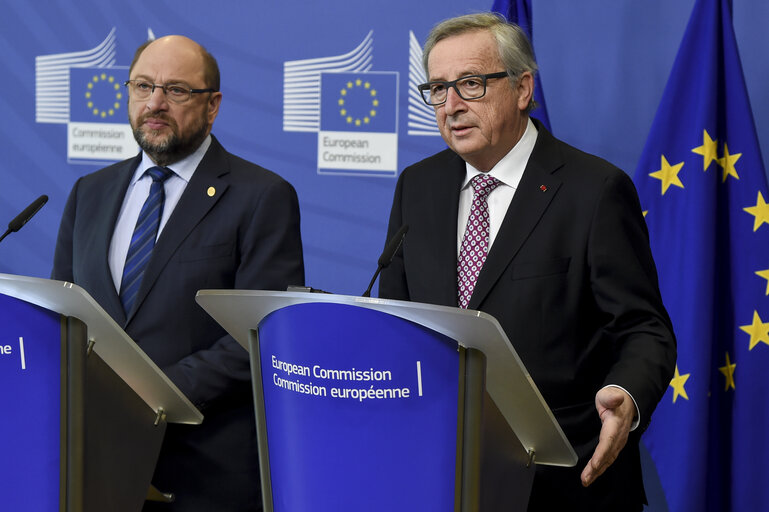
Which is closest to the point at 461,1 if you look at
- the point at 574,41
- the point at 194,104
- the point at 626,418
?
the point at 574,41

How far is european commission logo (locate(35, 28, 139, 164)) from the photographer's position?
14.1ft

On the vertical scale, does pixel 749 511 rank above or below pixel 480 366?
below

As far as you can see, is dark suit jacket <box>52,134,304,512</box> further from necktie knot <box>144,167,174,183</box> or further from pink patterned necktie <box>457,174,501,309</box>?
pink patterned necktie <box>457,174,501,309</box>

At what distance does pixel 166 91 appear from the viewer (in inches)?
Result: 104

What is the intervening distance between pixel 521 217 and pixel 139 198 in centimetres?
113

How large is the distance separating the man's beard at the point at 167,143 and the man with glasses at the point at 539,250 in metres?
0.73

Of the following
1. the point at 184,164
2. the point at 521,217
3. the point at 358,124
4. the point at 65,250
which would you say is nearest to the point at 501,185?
the point at 521,217

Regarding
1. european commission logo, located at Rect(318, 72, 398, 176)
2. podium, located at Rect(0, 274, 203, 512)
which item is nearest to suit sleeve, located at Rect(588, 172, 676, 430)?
podium, located at Rect(0, 274, 203, 512)

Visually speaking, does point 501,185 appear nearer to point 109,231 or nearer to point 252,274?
point 252,274

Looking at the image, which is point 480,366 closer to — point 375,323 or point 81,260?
point 375,323

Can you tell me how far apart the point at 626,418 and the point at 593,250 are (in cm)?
49

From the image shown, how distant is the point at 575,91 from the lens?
3.68 metres

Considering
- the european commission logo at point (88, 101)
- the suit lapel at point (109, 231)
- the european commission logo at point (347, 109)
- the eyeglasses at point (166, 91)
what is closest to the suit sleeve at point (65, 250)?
the suit lapel at point (109, 231)

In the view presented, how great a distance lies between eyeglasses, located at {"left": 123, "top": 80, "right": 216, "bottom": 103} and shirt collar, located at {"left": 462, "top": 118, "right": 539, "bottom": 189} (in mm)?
894
